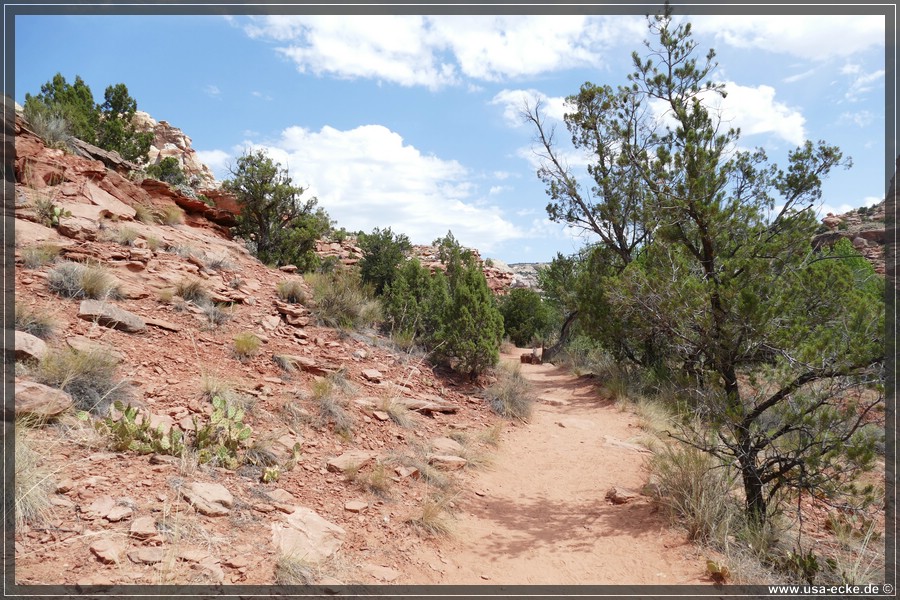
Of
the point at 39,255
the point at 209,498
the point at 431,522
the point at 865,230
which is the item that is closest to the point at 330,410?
the point at 431,522

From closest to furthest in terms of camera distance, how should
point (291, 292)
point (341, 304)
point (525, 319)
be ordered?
point (291, 292)
point (341, 304)
point (525, 319)

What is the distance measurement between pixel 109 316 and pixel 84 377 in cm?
168

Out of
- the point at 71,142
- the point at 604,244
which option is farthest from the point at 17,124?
the point at 604,244

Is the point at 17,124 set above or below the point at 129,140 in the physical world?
below

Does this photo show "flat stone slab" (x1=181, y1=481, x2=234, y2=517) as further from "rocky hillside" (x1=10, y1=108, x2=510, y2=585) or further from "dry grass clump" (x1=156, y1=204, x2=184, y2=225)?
"dry grass clump" (x1=156, y1=204, x2=184, y2=225)

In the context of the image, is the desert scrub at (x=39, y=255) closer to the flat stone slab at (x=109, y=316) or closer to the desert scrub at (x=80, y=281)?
the desert scrub at (x=80, y=281)

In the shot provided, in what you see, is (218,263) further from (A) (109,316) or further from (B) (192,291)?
(A) (109,316)

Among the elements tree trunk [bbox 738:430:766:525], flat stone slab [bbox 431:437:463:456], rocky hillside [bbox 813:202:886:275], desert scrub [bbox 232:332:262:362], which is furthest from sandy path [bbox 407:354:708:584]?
rocky hillside [bbox 813:202:886:275]

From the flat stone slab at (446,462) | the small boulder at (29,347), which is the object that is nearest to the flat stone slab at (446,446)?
the flat stone slab at (446,462)

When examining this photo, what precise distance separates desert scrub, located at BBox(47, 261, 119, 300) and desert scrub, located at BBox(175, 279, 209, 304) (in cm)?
100

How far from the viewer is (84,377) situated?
4.46m

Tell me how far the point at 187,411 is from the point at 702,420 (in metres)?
6.49

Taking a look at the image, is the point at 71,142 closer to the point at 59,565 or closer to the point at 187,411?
the point at 187,411

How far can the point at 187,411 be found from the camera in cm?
477
